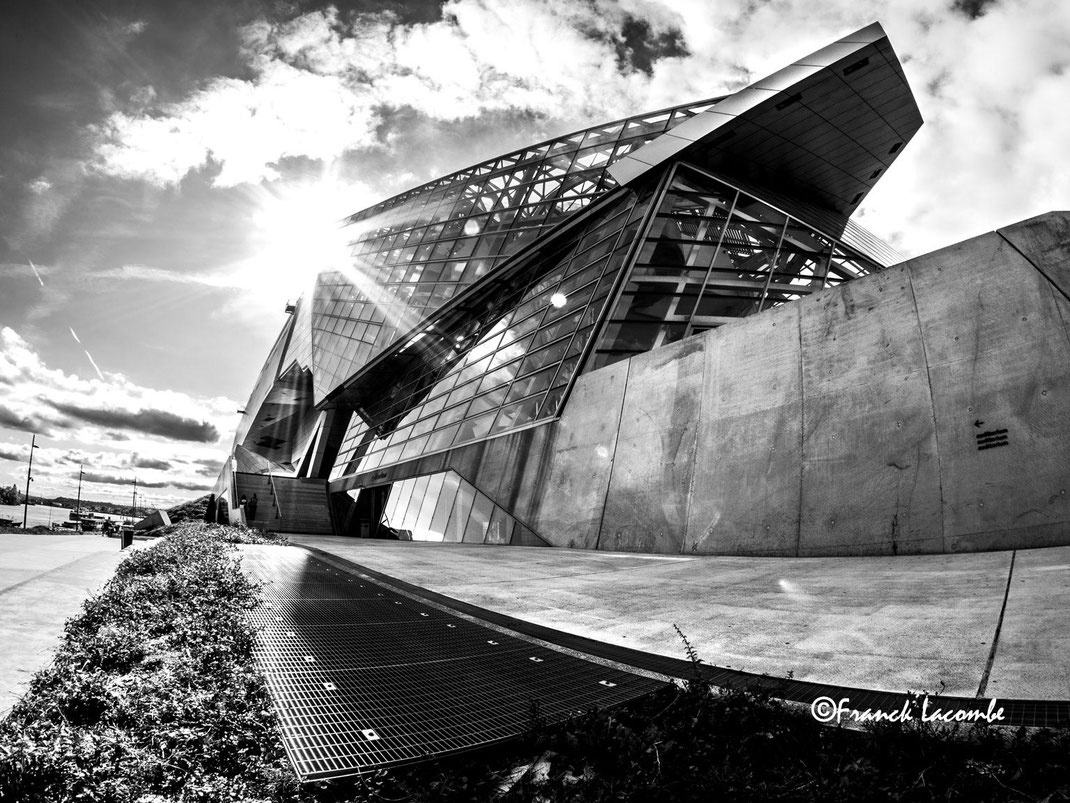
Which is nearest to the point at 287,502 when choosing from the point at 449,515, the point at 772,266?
the point at 449,515

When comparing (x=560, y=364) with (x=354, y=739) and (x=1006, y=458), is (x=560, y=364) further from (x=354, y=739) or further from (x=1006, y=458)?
(x=354, y=739)

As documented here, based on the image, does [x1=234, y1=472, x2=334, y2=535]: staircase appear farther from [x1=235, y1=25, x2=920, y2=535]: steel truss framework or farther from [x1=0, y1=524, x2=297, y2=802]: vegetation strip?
[x1=0, y1=524, x2=297, y2=802]: vegetation strip

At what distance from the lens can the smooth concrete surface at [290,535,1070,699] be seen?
3529 mm

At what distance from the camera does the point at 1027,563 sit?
6.01m

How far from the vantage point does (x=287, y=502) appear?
94.8 feet

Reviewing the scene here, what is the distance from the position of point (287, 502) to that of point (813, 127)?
28.4 metres

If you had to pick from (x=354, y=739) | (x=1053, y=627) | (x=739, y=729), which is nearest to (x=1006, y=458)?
(x=1053, y=627)

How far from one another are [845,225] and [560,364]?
14503 mm

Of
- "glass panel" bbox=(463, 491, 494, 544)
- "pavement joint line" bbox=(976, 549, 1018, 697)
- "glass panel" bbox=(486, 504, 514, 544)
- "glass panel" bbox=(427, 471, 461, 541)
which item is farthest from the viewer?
"glass panel" bbox=(427, 471, 461, 541)

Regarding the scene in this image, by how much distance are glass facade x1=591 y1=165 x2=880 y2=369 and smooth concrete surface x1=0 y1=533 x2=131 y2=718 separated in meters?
11.1

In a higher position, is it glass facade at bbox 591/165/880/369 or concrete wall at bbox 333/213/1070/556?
glass facade at bbox 591/165/880/369

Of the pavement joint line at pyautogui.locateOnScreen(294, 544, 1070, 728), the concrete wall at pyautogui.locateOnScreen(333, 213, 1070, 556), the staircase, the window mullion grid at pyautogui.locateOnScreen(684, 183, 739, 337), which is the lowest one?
the staircase

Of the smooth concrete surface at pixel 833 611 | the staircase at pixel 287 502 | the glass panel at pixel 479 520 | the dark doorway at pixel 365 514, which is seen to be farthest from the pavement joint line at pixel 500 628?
the staircase at pixel 287 502

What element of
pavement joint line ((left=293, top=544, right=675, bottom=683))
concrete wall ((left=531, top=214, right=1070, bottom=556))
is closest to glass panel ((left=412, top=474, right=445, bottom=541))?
concrete wall ((left=531, top=214, right=1070, bottom=556))
